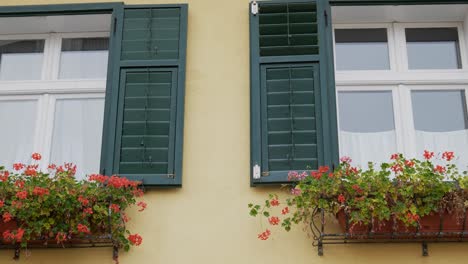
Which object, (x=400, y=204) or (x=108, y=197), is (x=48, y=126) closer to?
(x=108, y=197)

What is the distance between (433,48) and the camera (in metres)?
5.92

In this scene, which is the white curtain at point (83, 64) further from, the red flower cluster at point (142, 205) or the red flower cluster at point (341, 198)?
the red flower cluster at point (341, 198)

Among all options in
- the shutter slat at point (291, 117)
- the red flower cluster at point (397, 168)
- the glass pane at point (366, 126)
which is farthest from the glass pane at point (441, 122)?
the shutter slat at point (291, 117)

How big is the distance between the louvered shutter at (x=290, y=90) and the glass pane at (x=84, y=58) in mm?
1198

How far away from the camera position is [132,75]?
17.9 feet

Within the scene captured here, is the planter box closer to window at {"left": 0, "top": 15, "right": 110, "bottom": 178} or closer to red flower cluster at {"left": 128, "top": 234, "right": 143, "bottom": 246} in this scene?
red flower cluster at {"left": 128, "top": 234, "right": 143, "bottom": 246}

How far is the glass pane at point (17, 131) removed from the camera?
18.6 ft

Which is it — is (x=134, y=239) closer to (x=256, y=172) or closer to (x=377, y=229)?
(x=256, y=172)

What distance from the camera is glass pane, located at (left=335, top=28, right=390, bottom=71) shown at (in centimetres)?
586

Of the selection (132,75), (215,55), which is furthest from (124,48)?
(215,55)

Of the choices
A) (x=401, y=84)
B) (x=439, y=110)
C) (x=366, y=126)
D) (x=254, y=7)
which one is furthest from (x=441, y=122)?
(x=254, y=7)

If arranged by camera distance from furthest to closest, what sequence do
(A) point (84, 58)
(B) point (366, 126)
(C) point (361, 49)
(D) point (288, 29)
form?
(A) point (84, 58)
(C) point (361, 49)
(B) point (366, 126)
(D) point (288, 29)

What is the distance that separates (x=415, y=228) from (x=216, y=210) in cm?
122

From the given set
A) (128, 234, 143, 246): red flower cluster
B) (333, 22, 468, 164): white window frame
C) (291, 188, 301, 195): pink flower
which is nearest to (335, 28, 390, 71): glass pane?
(333, 22, 468, 164): white window frame
